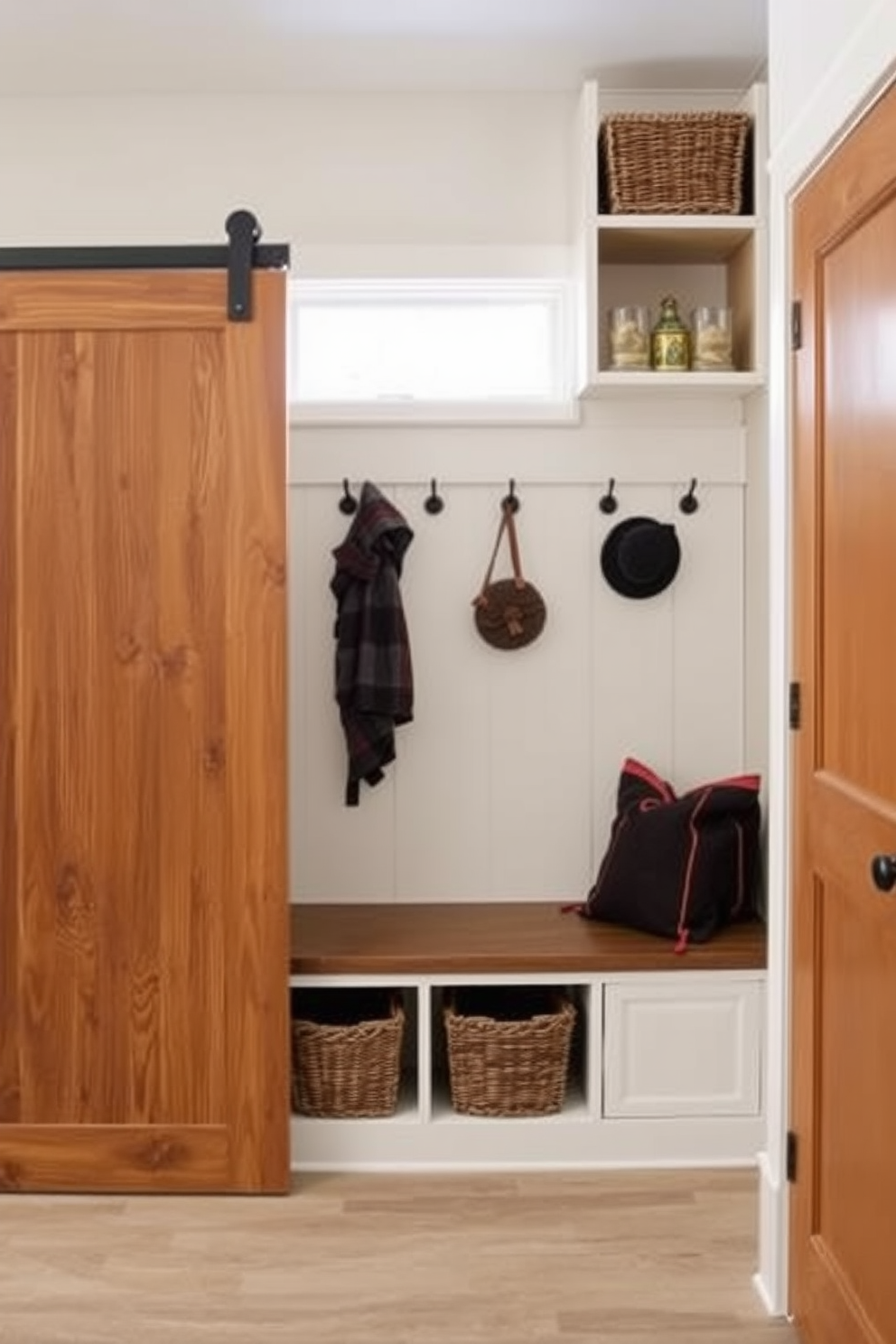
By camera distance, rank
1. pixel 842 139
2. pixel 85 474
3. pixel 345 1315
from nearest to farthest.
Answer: pixel 842 139 → pixel 345 1315 → pixel 85 474

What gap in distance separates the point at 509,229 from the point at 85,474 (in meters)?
1.37

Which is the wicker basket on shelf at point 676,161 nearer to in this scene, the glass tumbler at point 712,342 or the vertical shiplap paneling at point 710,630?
the glass tumbler at point 712,342

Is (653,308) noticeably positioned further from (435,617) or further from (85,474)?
(85,474)

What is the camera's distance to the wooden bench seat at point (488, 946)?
342 centimetres

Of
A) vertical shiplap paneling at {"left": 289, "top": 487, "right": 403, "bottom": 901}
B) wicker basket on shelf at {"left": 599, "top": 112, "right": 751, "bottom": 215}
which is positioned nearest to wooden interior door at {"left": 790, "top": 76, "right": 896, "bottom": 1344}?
wicker basket on shelf at {"left": 599, "top": 112, "right": 751, "bottom": 215}

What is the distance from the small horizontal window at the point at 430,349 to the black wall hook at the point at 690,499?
1.35 ft

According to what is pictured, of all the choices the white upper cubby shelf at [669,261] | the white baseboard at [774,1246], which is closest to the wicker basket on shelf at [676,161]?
the white upper cubby shelf at [669,261]

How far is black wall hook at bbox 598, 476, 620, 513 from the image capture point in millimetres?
3930

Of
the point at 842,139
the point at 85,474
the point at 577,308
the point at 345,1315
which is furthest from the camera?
the point at 577,308

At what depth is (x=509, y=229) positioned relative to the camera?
12.9ft

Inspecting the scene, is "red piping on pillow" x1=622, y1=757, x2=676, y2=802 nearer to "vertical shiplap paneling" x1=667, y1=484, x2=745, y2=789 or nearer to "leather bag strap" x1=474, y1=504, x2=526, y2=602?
"vertical shiplap paneling" x1=667, y1=484, x2=745, y2=789

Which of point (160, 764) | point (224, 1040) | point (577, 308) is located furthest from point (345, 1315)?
point (577, 308)

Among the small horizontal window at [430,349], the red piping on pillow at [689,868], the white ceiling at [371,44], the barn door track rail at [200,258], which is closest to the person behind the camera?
the barn door track rail at [200,258]

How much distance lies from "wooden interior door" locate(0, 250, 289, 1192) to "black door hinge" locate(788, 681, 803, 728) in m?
1.12
